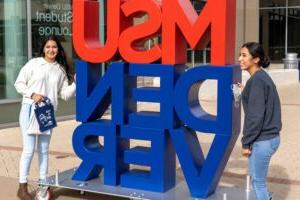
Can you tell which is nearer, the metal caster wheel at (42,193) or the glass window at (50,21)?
the metal caster wheel at (42,193)

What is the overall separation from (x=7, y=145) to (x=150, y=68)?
179 inches

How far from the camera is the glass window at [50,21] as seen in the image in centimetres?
1211

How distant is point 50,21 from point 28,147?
6910 mm

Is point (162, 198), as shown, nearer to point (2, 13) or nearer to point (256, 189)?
point (256, 189)

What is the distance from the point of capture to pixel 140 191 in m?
5.88

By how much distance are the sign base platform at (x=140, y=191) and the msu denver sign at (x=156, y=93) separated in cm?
8

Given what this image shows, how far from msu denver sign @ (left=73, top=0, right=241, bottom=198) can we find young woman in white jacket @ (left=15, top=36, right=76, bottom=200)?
204mm

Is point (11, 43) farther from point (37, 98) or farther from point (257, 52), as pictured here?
point (257, 52)

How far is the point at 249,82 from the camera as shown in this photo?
4.74 metres

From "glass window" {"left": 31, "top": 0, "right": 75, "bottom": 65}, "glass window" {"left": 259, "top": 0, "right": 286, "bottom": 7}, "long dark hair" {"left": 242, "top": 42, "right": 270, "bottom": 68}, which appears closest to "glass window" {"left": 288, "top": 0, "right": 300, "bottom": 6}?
"glass window" {"left": 259, "top": 0, "right": 286, "bottom": 7}

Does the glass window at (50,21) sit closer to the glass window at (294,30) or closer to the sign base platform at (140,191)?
the sign base platform at (140,191)

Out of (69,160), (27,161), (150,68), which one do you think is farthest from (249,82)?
(69,160)

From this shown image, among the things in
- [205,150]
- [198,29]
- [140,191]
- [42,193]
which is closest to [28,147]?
[42,193]

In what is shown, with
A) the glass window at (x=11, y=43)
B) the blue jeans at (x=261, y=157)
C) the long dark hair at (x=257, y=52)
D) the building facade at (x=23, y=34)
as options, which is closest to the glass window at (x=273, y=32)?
the building facade at (x=23, y=34)
